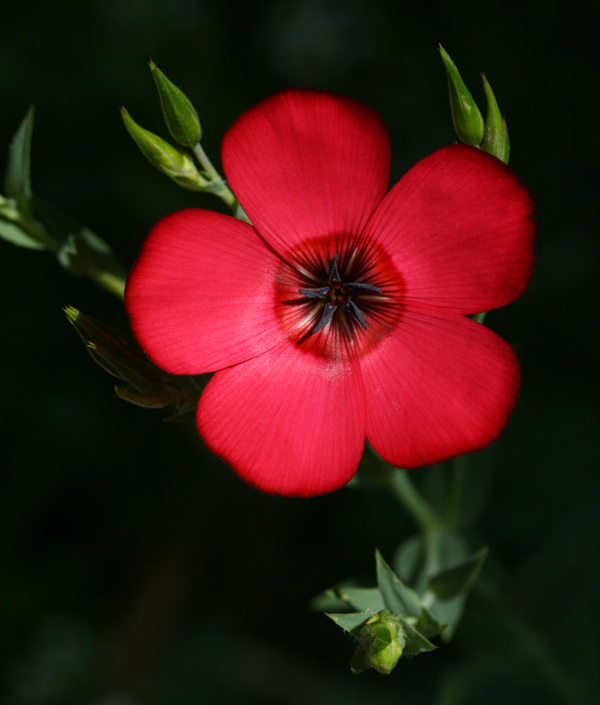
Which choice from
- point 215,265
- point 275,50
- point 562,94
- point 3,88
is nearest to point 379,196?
point 215,265

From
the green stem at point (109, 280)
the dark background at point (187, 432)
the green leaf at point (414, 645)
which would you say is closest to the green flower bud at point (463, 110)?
the green stem at point (109, 280)

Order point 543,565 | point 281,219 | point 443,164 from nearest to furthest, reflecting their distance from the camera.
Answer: point 443,164
point 281,219
point 543,565

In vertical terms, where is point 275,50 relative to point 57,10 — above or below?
below

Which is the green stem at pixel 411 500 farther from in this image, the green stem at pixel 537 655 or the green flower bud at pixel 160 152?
the green flower bud at pixel 160 152

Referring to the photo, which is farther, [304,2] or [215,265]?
[304,2]

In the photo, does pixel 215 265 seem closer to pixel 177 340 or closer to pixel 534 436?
pixel 177 340

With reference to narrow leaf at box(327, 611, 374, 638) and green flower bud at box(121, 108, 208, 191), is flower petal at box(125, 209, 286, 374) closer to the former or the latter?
green flower bud at box(121, 108, 208, 191)

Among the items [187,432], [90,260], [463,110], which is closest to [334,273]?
[463,110]

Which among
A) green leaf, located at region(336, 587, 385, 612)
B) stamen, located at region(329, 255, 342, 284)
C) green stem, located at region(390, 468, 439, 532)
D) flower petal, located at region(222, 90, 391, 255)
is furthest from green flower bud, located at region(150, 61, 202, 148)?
green leaf, located at region(336, 587, 385, 612)

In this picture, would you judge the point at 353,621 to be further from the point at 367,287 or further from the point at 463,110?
the point at 463,110
